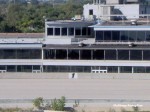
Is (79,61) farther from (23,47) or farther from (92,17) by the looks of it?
(92,17)

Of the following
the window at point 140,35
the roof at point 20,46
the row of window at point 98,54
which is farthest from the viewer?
the window at point 140,35

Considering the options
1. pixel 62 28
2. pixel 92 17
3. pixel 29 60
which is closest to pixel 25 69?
pixel 29 60

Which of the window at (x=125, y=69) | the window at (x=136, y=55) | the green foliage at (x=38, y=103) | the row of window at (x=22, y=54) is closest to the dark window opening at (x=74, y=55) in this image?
the row of window at (x=22, y=54)

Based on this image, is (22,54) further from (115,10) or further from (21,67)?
(115,10)

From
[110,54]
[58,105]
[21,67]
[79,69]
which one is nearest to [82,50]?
[79,69]

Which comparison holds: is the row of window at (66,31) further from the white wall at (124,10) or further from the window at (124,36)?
the white wall at (124,10)

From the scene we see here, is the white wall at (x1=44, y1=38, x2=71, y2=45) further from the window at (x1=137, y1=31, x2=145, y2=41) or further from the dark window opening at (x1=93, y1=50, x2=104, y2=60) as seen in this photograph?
the window at (x1=137, y1=31, x2=145, y2=41)

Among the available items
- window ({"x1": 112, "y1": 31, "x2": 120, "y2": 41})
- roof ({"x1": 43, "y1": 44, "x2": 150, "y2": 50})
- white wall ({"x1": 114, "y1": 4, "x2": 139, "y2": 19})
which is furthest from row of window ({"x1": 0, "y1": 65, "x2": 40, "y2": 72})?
white wall ({"x1": 114, "y1": 4, "x2": 139, "y2": 19})
